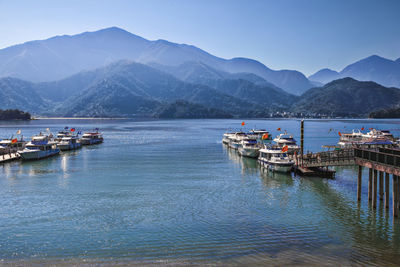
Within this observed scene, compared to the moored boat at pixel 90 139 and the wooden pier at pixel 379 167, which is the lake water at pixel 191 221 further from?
the moored boat at pixel 90 139

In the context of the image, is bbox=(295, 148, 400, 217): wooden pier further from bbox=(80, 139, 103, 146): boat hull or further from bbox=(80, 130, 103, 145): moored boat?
bbox=(80, 130, 103, 145): moored boat

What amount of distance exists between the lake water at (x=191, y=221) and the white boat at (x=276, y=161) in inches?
69.3

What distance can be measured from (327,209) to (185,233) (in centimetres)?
1733

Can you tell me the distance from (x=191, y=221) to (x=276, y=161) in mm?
30118

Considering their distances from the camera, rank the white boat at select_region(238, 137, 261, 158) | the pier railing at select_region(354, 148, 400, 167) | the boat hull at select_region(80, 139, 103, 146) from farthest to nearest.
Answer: the boat hull at select_region(80, 139, 103, 146), the white boat at select_region(238, 137, 261, 158), the pier railing at select_region(354, 148, 400, 167)

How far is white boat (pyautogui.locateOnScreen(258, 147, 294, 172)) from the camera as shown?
60.0 m

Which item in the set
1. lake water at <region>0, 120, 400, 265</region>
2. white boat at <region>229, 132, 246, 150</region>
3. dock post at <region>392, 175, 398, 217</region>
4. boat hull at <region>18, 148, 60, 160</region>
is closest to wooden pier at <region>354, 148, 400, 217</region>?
dock post at <region>392, 175, 398, 217</region>

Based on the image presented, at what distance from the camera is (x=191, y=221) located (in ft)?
116

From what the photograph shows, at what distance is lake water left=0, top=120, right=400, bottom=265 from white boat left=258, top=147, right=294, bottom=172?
69.3 inches

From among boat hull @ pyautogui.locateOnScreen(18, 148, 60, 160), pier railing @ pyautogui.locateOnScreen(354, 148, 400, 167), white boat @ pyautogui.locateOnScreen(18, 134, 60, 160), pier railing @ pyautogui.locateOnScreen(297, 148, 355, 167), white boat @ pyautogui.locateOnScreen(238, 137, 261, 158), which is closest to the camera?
pier railing @ pyautogui.locateOnScreen(354, 148, 400, 167)

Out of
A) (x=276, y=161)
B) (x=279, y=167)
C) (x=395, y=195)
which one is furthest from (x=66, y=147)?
(x=395, y=195)

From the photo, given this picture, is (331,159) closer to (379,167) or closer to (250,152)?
(379,167)

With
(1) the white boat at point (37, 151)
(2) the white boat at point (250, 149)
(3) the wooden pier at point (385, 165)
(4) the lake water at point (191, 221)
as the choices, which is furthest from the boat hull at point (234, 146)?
(3) the wooden pier at point (385, 165)

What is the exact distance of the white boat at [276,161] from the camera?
197 ft
